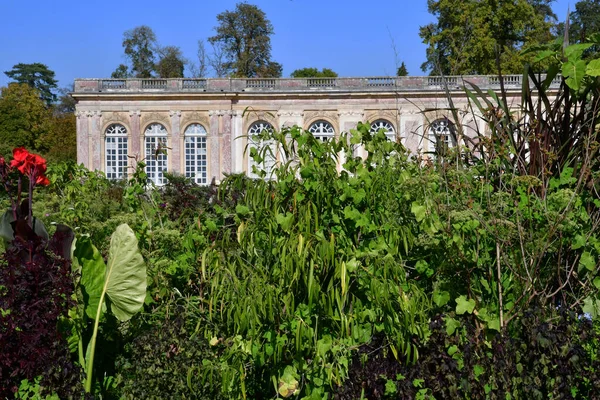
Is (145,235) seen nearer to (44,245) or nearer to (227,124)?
(44,245)

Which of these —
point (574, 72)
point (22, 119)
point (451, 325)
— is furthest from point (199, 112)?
point (451, 325)

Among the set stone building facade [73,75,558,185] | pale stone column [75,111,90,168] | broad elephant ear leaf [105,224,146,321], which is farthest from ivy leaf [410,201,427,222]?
pale stone column [75,111,90,168]

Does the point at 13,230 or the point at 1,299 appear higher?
the point at 13,230

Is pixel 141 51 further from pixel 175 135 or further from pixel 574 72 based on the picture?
pixel 574 72

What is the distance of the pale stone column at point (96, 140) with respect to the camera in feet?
103

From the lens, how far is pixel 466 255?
10.1 ft

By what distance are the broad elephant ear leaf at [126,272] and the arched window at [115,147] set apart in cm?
2917

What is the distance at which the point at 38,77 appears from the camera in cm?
5975

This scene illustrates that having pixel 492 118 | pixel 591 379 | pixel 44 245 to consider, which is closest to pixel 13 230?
pixel 44 245

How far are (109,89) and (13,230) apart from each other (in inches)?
1159

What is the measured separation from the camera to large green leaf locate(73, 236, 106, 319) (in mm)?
3361

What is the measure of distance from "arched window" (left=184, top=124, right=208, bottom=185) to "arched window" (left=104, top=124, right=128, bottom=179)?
8.87ft

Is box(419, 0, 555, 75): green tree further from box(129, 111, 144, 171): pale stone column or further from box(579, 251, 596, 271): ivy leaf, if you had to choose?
box(579, 251, 596, 271): ivy leaf

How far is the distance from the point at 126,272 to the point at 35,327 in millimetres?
468
